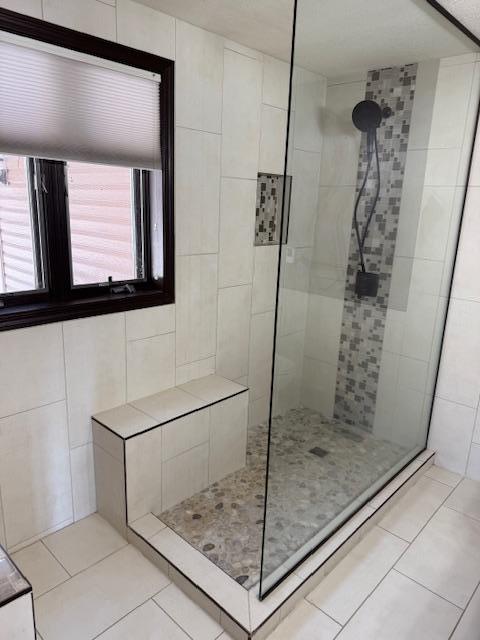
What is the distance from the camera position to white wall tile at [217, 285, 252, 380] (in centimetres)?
263

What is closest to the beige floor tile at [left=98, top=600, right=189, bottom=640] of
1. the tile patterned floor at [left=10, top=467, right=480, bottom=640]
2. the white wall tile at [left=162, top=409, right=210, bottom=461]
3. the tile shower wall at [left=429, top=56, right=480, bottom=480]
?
the tile patterned floor at [left=10, top=467, right=480, bottom=640]

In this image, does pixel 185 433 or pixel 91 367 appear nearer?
pixel 91 367

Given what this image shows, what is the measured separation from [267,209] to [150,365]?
1.18m

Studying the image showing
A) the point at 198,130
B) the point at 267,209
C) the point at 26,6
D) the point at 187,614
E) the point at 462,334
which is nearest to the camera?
the point at 26,6

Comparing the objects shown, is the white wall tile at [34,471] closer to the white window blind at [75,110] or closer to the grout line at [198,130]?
the white window blind at [75,110]

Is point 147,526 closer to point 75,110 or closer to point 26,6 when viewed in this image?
point 75,110

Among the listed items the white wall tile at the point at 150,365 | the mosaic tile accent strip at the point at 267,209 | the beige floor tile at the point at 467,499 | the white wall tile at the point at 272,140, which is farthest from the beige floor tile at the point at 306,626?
the white wall tile at the point at 272,140

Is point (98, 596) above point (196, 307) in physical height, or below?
below

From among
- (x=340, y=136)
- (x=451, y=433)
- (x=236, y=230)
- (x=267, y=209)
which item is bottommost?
(x=451, y=433)

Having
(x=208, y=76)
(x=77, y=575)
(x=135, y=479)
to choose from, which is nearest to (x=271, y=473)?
(x=135, y=479)

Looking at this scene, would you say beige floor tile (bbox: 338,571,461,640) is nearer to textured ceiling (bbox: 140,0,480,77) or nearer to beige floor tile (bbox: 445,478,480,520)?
beige floor tile (bbox: 445,478,480,520)

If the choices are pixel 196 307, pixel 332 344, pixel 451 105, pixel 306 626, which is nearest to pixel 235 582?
pixel 306 626

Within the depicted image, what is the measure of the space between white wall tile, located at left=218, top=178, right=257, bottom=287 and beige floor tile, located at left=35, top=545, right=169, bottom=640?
144cm

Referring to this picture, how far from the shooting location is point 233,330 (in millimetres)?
2723
